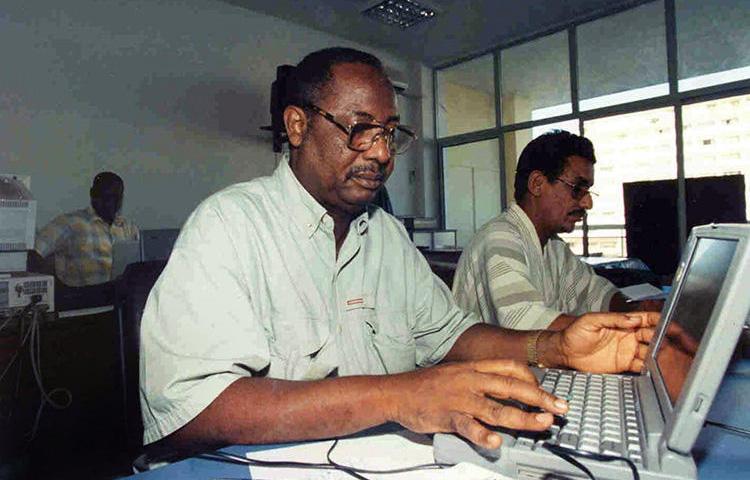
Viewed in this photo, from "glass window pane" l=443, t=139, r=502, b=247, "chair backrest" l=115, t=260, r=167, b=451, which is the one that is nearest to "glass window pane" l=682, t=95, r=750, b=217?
"glass window pane" l=443, t=139, r=502, b=247

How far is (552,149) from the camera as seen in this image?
6.04 ft

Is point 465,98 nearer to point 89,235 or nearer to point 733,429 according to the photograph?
point 89,235

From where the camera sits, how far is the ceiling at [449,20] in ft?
16.3

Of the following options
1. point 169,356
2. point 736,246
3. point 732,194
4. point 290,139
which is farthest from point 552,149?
point 732,194

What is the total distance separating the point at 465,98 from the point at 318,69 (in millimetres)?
6158

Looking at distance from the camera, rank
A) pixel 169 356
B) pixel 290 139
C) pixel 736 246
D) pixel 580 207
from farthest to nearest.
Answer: pixel 580 207 → pixel 290 139 → pixel 169 356 → pixel 736 246

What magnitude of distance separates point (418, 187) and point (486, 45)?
189 cm

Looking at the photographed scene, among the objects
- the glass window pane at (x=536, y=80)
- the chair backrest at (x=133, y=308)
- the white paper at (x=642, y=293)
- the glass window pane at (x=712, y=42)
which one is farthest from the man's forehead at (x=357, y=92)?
the glass window pane at (x=536, y=80)

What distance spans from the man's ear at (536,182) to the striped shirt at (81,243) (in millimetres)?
3049

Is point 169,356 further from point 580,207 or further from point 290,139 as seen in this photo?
point 580,207

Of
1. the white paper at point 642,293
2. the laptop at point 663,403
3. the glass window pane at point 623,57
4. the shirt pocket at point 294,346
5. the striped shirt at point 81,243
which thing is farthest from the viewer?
the glass window pane at point 623,57

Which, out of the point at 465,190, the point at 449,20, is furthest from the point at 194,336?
the point at 465,190

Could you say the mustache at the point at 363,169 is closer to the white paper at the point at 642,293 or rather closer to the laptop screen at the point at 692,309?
the laptop screen at the point at 692,309

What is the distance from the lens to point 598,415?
0.70 m
